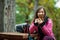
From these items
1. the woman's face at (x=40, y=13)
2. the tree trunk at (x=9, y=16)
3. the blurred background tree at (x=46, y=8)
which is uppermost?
the woman's face at (x=40, y=13)

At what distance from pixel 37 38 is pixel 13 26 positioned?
7.55 ft

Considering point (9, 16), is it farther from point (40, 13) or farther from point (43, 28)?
point (43, 28)

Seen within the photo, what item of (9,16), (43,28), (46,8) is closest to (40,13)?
(43,28)

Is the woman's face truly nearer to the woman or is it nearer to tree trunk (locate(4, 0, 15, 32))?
the woman

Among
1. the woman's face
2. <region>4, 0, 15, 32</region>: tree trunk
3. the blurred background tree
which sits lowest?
the blurred background tree

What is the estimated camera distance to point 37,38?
509cm

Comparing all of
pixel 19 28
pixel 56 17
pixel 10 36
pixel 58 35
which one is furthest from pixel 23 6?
pixel 10 36

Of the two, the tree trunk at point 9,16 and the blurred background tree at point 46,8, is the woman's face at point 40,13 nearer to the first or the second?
the tree trunk at point 9,16

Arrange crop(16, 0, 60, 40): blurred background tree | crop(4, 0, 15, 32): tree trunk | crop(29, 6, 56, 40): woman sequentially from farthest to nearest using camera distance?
1. crop(16, 0, 60, 40): blurred background tree
2. crop(4, 0, 15, 32): tree trunk
3. crop(29, 6, 56, 40): woman

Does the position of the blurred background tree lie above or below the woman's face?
below

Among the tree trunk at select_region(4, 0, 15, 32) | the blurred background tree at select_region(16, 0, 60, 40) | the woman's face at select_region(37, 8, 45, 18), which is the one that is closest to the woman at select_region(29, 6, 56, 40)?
the woman's face at select_region(37, 8, 45, 18)

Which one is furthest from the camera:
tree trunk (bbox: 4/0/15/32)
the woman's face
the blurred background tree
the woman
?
the blurred background tree

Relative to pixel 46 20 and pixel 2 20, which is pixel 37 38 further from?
pixel 2 20

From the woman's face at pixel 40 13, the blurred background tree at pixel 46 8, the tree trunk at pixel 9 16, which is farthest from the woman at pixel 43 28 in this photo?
the blurred background tree at pixel 46 8
